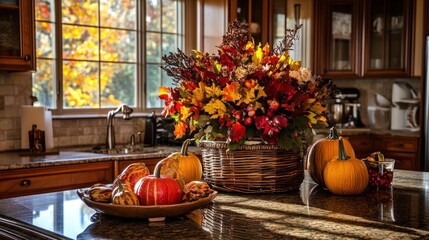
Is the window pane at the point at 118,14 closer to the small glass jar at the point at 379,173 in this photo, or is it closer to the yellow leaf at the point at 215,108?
the yellow leaf at the point at 215,108

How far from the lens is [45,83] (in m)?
4.13

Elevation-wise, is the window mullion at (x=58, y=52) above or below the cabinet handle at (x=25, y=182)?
above

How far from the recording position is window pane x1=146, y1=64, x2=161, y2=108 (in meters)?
4.79

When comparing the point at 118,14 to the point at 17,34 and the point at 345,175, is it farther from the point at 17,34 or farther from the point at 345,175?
the point at 345,175

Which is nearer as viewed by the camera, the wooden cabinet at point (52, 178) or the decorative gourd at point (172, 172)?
the decorative gourd at point (172, 172)

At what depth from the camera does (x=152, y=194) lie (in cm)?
145

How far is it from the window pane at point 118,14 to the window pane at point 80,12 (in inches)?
2.9

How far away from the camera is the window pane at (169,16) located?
4887 mm

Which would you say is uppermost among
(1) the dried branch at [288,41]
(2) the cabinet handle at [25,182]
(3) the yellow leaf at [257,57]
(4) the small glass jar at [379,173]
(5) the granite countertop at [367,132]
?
(1) the dried branch at [288,41]

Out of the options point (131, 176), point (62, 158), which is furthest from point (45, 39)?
point (131, 176)

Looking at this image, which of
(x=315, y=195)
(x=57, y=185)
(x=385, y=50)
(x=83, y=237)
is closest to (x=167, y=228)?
(x=83, y=237)

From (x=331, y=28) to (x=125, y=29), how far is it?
2106 mm

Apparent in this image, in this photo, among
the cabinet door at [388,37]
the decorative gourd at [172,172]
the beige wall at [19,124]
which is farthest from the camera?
the cabinet door at [388,37]

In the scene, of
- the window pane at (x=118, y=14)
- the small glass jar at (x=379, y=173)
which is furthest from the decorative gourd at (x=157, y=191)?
the window pane at (x=118, y=14)
